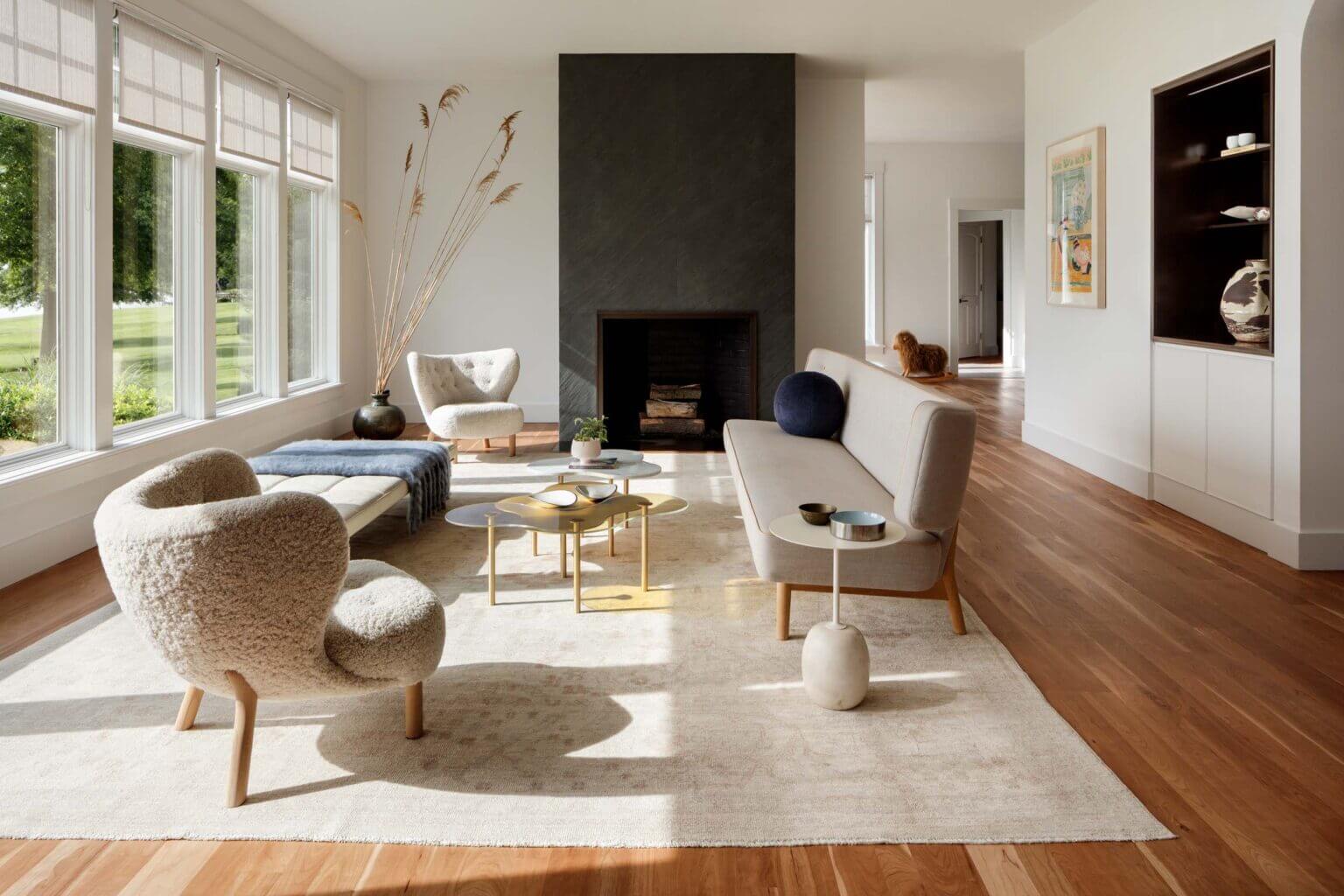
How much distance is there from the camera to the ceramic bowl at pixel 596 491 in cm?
416

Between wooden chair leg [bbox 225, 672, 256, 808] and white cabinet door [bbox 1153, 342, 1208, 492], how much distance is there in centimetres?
→ 453

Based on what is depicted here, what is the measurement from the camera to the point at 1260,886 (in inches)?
81.4

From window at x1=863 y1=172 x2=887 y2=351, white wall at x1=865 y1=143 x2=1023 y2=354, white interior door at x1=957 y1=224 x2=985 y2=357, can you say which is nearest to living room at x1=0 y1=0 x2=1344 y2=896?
white wall at x1=865 y1=143 x2=1023 y2=354

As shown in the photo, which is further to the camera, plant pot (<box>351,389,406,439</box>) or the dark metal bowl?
plant pot (<box>351,389,406,439</box>)

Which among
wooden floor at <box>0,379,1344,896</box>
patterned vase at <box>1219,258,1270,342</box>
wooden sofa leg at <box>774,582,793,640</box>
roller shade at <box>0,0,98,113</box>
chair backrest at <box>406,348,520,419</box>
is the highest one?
roller shade at <box>0,0,98,113</box>

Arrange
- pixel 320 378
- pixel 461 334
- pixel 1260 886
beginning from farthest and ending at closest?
pixel 461 334
pixel 320 378
pixel 1260 886

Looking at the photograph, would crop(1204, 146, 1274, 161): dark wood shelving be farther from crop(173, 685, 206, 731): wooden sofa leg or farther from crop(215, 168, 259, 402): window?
crop(215, 168, 259, 402): window

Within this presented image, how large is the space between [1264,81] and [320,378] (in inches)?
257

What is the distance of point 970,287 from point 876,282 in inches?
185

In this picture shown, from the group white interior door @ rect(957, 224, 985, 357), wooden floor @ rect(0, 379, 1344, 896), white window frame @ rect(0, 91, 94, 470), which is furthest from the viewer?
white interior door @ rect(957, 224, 985, 357)

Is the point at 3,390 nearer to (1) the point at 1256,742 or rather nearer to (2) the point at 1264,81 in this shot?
(1) the point at 1256,742

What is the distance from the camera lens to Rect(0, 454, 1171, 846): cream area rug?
2.30 meters

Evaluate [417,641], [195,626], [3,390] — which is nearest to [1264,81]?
[417,641]

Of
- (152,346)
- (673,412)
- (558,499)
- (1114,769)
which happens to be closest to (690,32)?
(673,412)
